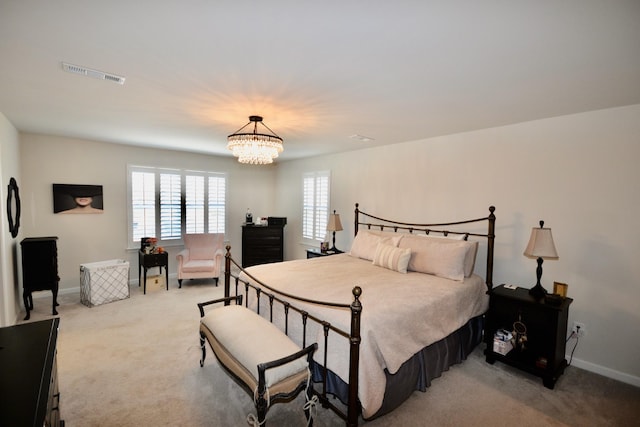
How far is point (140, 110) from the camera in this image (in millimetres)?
3176

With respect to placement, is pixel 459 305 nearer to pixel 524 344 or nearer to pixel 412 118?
pixel 524 344

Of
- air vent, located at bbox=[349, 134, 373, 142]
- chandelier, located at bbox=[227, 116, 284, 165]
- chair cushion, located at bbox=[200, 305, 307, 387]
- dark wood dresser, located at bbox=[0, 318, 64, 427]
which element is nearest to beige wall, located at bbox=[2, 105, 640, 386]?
air vent, located at bbox=[349, 134, 373, 142]

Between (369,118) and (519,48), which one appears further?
(369,118)

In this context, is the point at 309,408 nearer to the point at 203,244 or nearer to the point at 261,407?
the point at 261,407

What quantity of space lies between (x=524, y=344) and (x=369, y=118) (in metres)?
2.81

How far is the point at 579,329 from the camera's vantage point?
301 centimetres

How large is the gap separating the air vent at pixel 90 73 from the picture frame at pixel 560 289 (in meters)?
4.35

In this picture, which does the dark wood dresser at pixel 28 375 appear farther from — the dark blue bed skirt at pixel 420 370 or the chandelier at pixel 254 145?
the chandelier at pixel 254 145

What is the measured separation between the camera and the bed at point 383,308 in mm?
2130

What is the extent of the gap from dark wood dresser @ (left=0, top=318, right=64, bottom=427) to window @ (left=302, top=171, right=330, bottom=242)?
4.63 m

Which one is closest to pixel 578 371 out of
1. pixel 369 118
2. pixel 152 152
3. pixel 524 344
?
pixel 524 344

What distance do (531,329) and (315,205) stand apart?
4.24 meters

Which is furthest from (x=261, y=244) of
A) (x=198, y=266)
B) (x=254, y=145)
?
(x=254, y=145)

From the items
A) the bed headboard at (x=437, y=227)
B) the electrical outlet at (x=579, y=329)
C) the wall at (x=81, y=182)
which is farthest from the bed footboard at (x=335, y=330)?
the wall at (x=81, y=182)
